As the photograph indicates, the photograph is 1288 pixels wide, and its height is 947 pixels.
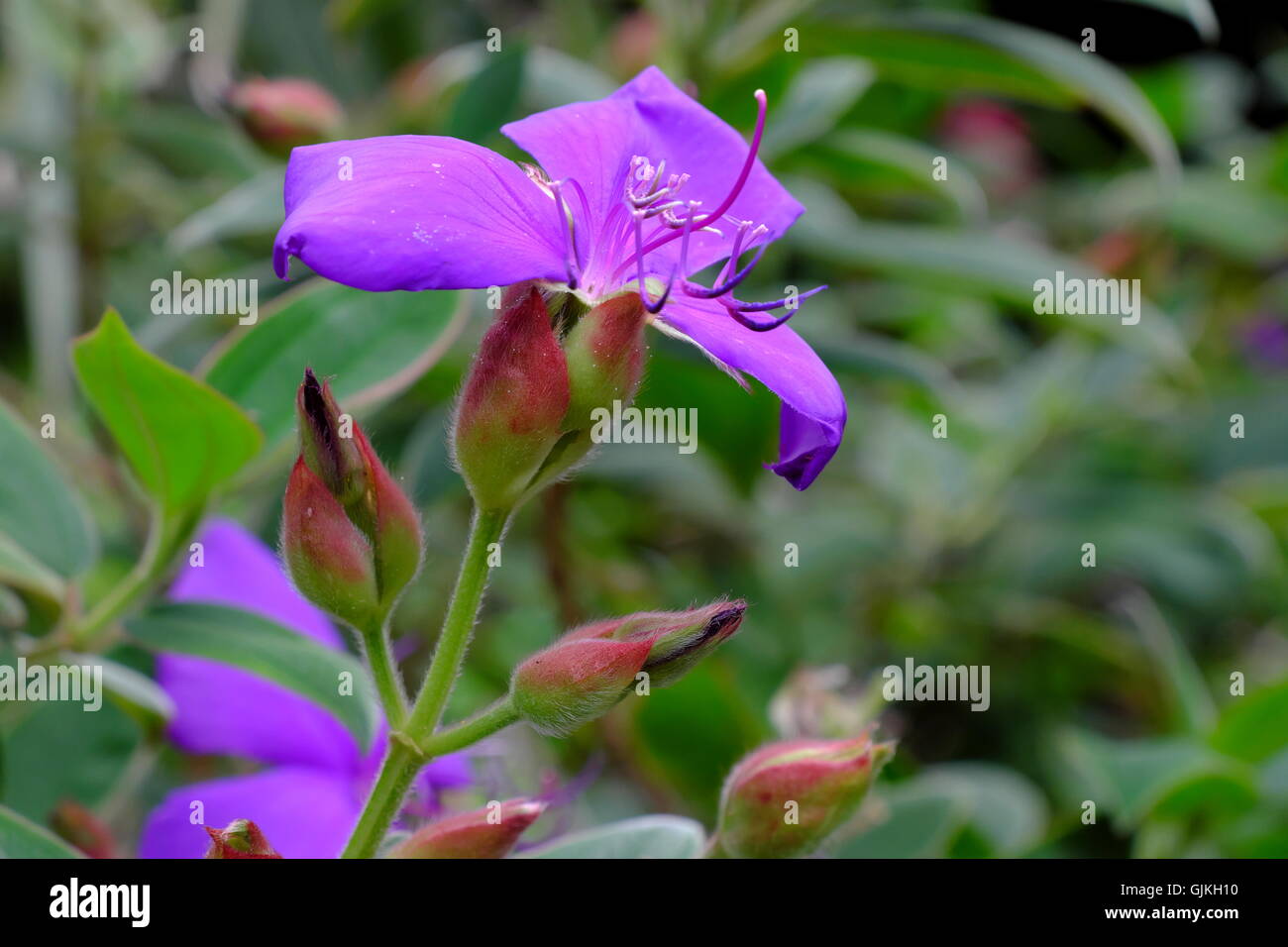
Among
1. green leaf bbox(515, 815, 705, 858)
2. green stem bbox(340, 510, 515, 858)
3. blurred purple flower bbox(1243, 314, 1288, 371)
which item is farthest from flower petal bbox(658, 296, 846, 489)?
blurred purple flower bbox(1243, 314, 1288, 371)

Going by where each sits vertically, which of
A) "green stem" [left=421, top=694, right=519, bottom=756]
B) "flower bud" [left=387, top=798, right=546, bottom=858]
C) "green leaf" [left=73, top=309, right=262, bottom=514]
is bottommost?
"flower bud" [left=387, top=798, right=546, bottom=858]

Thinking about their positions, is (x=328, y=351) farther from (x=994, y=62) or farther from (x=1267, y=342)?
(x=1267, y=342)

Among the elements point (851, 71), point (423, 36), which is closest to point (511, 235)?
point (851, 71)

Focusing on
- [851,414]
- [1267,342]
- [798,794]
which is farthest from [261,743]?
[1267,342]

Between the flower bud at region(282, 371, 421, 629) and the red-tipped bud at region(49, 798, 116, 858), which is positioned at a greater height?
the flower bud at region(282, 371, 421, 629)

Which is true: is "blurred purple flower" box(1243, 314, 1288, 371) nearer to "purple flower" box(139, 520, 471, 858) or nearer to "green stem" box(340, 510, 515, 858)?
"purple flower" box(139, 520, 471, 858)
